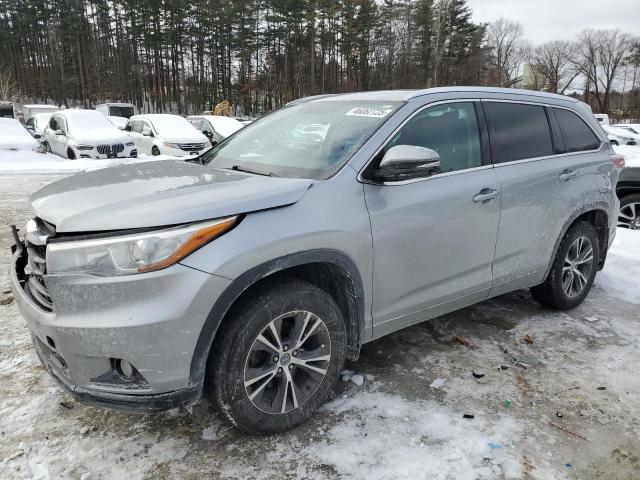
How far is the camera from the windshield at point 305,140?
2.75 metres

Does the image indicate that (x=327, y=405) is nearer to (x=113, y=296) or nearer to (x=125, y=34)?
(x=113, y=296)

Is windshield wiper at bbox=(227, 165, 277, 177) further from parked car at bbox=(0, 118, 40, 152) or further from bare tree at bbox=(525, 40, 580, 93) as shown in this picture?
bare tree at bbox=(525, 40, 580, 93)

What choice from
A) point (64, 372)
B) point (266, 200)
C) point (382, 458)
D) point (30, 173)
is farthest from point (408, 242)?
point (30, 173)

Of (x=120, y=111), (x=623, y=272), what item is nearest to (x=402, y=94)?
(x=623, y=272)

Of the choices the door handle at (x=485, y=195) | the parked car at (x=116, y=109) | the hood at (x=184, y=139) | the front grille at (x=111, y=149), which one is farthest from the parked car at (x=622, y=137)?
the parked car at (x=116, y=109)

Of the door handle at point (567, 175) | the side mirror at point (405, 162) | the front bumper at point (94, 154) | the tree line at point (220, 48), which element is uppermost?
the tree line at point (220, 48)

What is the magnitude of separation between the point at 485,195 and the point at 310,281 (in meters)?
1.34

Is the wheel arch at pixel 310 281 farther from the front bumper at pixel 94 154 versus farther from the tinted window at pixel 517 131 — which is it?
the front bumper at pixel 94 154

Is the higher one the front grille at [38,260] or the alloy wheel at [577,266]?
the front grille at [38,260]

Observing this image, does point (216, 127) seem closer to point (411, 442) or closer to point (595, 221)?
point (595, 221)

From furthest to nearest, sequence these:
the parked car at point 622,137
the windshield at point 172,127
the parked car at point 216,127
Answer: the parked car at point 622,137 → the parked car at point 216,127 → the windshield at point 172,127

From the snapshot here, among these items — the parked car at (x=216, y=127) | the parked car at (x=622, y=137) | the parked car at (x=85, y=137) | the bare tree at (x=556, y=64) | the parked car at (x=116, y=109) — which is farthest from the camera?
the bare tree at (x=556, y=64)

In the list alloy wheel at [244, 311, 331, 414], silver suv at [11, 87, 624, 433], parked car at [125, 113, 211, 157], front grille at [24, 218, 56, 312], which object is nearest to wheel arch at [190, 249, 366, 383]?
silver suv at [11, 87, 624, 433]

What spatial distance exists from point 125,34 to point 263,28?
45.4 ft
